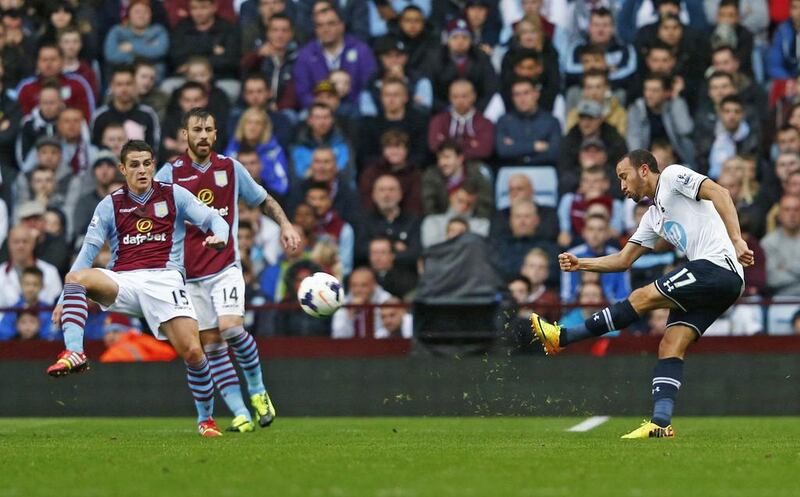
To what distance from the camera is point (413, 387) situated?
1619cm

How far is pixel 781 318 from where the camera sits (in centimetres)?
1603

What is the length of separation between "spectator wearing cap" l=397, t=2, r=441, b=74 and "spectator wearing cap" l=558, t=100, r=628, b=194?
7.32ft

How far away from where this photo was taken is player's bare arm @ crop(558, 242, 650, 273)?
449 inches

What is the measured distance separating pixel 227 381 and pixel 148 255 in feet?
4.33

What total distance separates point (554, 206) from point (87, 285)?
771 cm

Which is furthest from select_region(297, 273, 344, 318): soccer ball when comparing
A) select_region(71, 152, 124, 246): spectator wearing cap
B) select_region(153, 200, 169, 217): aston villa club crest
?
select_region(71, 152, 124, 246): spectator wearing cap

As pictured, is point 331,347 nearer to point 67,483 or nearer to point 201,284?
point 201,284

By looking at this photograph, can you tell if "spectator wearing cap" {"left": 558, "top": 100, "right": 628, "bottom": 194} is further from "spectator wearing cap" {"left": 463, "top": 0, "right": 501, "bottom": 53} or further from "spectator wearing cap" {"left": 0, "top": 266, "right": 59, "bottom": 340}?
"spectator wearing cap" {"left": 0, "top": 266, "right": 59, "bottom": 340}

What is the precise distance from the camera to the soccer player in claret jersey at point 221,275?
39.5ft

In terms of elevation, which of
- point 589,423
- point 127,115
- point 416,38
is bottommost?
point 589,423

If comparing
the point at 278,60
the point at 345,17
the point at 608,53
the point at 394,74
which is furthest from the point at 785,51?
the point at 278,60

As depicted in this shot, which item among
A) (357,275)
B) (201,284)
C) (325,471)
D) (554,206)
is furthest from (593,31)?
(325,471)

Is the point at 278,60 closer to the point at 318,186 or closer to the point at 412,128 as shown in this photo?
the point at 412,128

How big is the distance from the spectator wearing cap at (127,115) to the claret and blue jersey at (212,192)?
6727mm
